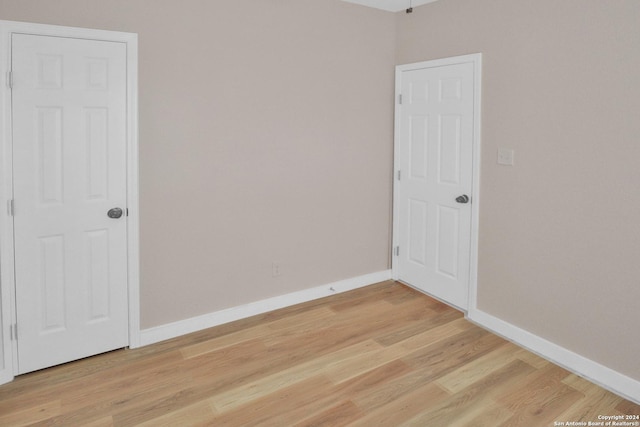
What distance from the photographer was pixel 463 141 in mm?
3506

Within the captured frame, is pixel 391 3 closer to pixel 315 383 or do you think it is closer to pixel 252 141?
pixel 252 141

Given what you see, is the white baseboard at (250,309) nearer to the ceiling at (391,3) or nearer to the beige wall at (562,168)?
the beige wall at (562,168)

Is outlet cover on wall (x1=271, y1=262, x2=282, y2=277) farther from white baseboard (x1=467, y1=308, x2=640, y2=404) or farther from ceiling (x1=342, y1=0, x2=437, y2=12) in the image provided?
ceiling (x1=342, y1=0, x2=437, y2=12)

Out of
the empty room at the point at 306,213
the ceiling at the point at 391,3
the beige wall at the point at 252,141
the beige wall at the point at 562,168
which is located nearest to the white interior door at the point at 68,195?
the empty room at the point at 306,213

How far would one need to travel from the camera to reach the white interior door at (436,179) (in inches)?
138

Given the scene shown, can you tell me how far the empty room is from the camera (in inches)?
98.6

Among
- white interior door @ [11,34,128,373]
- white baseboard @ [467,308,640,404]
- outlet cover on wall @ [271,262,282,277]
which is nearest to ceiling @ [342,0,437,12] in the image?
white interior door @ [11,34,128,373]

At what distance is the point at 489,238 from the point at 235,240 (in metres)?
2.03

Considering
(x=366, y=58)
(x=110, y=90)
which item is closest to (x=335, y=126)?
(x=366, y=58)

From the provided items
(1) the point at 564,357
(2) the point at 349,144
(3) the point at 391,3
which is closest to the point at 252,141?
(2) the point at 349,144

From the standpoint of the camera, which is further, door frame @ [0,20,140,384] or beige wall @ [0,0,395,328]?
beige wall @ [0,0,395,328]

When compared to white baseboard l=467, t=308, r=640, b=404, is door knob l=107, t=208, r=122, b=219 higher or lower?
higher

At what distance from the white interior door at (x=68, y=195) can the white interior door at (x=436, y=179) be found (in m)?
2.48

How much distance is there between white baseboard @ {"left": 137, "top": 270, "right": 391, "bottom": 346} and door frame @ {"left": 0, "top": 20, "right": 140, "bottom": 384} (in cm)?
50
